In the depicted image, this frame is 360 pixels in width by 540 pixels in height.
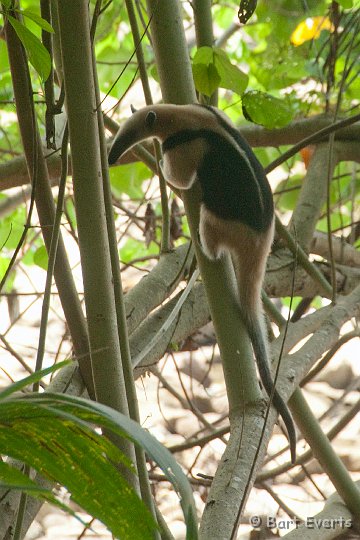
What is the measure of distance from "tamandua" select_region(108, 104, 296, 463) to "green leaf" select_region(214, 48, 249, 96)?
0.41 feet

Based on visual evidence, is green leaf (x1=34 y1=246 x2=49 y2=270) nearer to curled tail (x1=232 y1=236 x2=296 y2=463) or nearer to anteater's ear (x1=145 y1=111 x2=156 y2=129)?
anteater's ear (x1=145 y1=111 x2=156 y2=129)

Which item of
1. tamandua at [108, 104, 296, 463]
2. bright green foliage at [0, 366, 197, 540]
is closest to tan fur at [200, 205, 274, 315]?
tamandua at [108, 104, 296, 463]

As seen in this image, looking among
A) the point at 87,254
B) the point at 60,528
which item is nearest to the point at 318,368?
the point at 87,254

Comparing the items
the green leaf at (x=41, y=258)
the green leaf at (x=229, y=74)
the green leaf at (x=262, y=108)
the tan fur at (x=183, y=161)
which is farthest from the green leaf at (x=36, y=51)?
the green leaf at (x=41, y=258)

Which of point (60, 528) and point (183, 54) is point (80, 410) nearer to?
point (183, 54)

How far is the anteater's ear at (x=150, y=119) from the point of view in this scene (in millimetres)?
2687

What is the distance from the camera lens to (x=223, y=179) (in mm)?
2615

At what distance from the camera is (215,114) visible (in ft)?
8.53

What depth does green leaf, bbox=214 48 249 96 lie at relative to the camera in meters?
2.28

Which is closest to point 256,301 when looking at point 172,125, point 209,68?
point 209,68

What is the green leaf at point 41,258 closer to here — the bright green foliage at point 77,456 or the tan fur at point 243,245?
the tan fur at point 243,245

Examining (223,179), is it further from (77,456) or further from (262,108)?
(77,456)

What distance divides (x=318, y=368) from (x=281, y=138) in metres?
1.13

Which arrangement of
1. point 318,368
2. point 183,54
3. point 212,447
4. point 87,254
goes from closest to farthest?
point 87,254 < point 183,54 < point 318,368 < point 212,447
